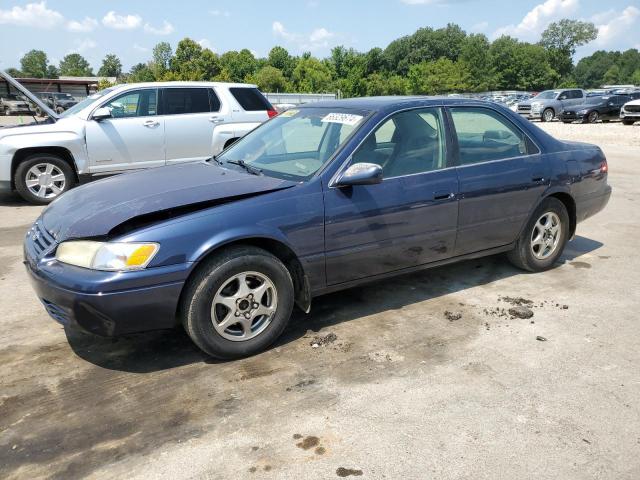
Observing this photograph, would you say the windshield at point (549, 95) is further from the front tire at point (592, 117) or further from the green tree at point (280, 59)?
the green tree at point (280, 59)

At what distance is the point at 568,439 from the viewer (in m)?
2.70

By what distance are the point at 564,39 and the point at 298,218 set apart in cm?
12093

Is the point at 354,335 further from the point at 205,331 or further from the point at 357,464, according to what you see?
the point at 357,464

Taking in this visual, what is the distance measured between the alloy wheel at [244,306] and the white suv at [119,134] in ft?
19.0

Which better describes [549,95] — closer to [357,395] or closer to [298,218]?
[298,218]

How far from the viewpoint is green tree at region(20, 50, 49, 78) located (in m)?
132

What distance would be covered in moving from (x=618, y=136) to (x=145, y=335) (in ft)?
64.7

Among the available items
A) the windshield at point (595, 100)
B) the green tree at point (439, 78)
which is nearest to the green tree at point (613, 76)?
the green tree at point (439, 78)

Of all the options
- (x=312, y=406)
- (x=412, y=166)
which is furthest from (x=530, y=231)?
(x=312, y=406)

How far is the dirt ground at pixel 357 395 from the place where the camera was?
8.34 ft

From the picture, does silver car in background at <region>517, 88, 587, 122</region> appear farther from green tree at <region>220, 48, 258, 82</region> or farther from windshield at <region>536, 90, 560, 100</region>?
green tree at <region>220, 48, 258, 82</region>

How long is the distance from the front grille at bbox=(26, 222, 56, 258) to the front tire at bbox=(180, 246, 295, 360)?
0.92 m

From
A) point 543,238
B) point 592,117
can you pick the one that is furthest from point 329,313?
point 592,117

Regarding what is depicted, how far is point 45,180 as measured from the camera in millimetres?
8141
